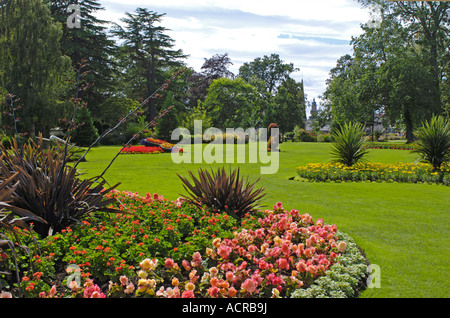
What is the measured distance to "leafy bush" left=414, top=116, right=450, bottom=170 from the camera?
1130 centimetres

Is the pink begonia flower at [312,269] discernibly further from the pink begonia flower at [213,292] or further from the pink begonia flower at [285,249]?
the pink begonia flower at [213,292]

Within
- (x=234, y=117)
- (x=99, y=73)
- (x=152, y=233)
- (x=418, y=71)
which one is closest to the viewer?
(x=152, y=233)

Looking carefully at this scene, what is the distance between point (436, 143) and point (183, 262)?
35.8ft

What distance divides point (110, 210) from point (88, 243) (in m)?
0.83

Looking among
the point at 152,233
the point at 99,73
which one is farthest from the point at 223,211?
the point at 99,73

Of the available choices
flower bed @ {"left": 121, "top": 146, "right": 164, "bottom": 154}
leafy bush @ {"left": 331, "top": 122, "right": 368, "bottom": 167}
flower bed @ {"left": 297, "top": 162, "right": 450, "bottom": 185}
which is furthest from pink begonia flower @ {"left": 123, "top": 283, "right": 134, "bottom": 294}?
flower bed @ {"left": 121, "top": 146, "right": 164, "bottom": 154}

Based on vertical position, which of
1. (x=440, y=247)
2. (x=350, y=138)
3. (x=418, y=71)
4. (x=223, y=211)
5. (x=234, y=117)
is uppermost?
(x=418, y=71)

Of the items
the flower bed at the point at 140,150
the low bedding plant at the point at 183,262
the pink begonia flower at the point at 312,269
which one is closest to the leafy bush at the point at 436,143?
the low bedding plant at the point at 183,262

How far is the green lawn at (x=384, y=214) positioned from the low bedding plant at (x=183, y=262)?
0.43 metres

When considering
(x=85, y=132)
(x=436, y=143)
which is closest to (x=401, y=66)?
(x=436, y=143)

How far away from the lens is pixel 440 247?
4.53 meters

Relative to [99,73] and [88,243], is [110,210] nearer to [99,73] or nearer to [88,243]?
[88,243]

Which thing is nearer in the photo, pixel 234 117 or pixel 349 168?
pixel 349 168

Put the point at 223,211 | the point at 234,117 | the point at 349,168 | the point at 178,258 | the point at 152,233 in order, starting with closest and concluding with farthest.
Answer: the point at 178,258
the point at 152,233
the point at 223,211
the point at 349,168
the point at 234,117
